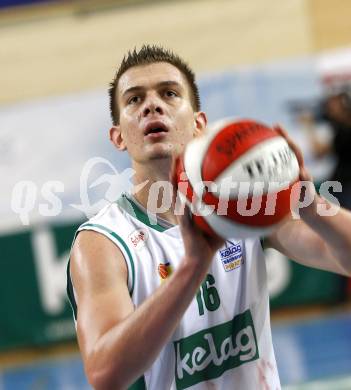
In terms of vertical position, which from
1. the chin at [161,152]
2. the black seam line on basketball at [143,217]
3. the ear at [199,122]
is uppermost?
the ear at [199,122]

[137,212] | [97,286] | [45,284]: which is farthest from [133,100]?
[45,284]

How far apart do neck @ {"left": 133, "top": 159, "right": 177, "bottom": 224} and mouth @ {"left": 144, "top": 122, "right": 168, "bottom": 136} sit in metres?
0.11

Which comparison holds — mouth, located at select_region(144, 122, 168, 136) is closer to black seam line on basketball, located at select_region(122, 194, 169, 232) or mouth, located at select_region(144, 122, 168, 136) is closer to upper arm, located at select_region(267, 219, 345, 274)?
black seam line on basketball, located at select_region(122, 194, 169, 232)

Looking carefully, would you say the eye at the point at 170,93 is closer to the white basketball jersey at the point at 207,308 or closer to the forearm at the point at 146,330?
the white basketball jersey at the point at 207,308

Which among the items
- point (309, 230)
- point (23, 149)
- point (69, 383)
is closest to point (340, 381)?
point (69, 383)

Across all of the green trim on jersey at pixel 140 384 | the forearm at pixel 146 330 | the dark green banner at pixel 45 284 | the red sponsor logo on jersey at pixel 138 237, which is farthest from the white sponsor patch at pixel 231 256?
the dark green banner at pixel 45 284

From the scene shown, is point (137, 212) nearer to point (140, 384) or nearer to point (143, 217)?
point (143, 217)

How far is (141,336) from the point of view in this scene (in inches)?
80.4

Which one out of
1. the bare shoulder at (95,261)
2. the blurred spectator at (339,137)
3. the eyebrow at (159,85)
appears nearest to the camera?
the bare shoulder at (95,261)

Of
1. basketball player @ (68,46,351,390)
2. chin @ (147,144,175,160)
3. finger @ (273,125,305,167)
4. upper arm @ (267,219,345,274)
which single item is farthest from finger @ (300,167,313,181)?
chin @ (147,144,175,160)

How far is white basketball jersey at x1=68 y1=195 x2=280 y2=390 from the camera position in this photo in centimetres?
259

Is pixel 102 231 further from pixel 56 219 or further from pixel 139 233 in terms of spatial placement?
pixel 56 219

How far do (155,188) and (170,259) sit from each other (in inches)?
10.5

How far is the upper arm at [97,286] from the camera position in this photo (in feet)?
7.19
